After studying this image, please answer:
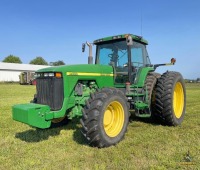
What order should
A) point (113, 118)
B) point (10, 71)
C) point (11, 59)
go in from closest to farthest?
1. point (113, 118)
2. point (10, 71)
3. point (11, 59)

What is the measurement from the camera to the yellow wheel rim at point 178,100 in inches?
290

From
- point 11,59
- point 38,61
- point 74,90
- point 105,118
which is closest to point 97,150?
point 105,118

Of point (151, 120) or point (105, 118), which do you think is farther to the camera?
point (151, 120)

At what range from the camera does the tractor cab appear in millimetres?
6574

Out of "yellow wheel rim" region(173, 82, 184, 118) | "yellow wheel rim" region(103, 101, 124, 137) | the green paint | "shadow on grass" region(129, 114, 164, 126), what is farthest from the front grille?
"yellow wheel rim" region(173, 82, 184, 118)

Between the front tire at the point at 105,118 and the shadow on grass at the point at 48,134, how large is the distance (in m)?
0.56

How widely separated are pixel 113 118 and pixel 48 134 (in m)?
1.75

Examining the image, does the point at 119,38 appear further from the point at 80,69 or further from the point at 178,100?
the point at 178,100

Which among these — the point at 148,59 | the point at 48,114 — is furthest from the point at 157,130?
the point at 48,114

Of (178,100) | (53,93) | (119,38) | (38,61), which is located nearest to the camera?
(53,93)

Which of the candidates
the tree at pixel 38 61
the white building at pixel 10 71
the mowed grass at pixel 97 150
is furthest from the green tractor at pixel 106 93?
the tree at pixel 38 61

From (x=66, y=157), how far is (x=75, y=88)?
1.66m

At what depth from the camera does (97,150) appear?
4.68 meters

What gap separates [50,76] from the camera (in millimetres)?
5219
